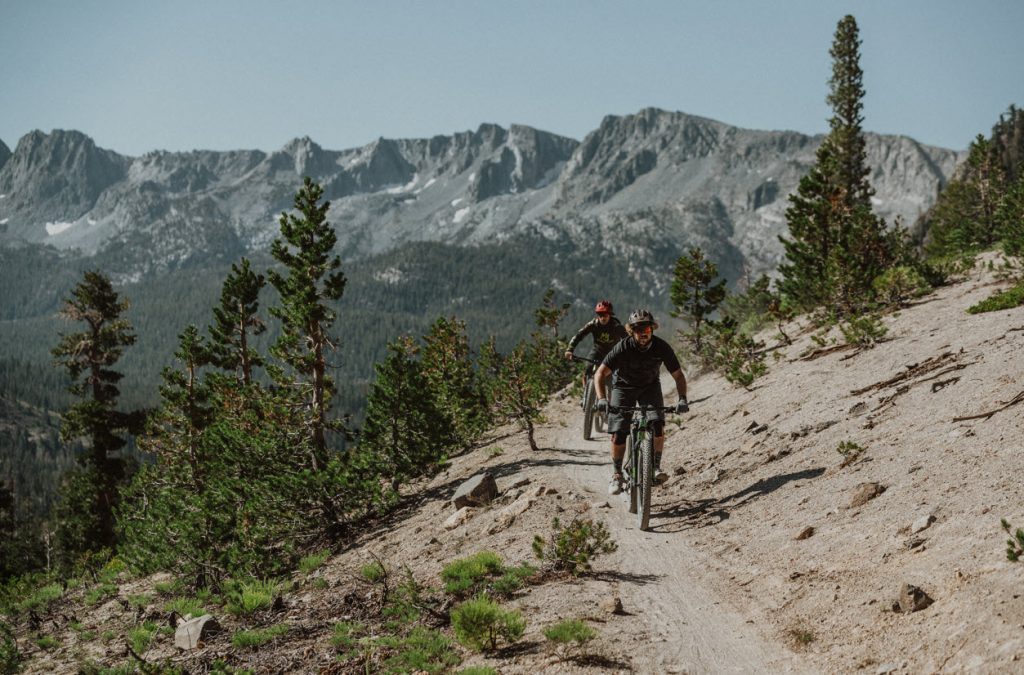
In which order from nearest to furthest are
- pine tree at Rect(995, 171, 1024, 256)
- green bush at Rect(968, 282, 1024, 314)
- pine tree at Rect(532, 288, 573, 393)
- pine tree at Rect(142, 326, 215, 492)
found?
green bush at Rect(968, 282, 1024, 314)
pine tree at Rect(995, 171, 1024, 256)
pine tree at Rect(142, 326, 215, 492)
pine tree at Rect(532, 288, 573, 393)

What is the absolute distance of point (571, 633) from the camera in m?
6.27

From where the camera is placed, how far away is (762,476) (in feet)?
36.0

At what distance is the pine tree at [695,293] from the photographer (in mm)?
28188

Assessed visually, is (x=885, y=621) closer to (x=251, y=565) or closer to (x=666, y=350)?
(x=666, y=350)

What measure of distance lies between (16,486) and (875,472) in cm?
20176

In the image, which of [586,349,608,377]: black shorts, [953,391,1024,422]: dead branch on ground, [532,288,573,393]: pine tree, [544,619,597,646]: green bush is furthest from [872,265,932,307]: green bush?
[532,288,573,393]: pine tree

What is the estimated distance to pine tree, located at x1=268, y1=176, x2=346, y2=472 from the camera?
67.5 ft

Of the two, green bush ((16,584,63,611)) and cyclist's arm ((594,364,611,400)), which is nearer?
cyclist's arm ((594,364,611,400))

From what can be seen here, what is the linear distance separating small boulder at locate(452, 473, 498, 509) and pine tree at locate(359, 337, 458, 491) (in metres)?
5.12

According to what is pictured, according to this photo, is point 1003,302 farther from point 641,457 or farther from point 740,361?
point 641,457

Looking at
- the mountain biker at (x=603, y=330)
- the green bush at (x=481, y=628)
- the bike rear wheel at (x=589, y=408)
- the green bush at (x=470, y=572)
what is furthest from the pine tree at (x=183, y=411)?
the green bush at (x=481, y=628)

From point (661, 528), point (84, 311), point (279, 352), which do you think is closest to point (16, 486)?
point (84, 311)

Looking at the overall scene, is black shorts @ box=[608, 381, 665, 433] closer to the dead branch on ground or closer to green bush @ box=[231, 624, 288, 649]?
the dead branch on ground

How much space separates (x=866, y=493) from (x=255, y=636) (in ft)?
26.9
